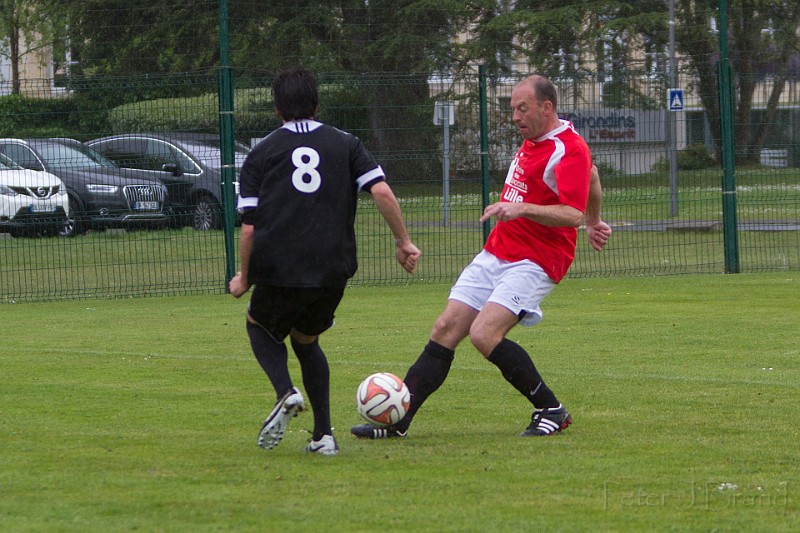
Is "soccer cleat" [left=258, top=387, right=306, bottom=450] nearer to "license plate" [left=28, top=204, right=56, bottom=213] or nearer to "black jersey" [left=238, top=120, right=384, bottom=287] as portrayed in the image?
"black jersey" [left=238, top=120, right=384, bottom=287]

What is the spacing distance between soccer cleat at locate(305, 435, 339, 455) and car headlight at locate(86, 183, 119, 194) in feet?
28.0

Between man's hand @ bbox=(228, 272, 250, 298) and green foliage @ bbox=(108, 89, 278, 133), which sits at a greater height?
green foliage @ bbox=(108, 89, 278, 133)

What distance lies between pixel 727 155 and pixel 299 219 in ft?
36.9

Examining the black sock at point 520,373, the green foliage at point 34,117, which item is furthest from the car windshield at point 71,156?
the black sock at point 520,373

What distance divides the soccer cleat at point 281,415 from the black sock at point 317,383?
0.71ft

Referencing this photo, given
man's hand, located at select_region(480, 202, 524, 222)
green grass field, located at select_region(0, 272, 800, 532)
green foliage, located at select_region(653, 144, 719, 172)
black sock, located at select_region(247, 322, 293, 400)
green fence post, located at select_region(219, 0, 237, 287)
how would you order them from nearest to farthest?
green grass field, located at select_region(0, 272, 800, 532) < black sock, located at select_region(247, 322, 293, 400) < man's hand, located at select_region(480, 202, 524, 222) < green fence post, located at select_region(219, 0, 237, 287) < green foliage, located at select_region(653, 144, 719, 172)

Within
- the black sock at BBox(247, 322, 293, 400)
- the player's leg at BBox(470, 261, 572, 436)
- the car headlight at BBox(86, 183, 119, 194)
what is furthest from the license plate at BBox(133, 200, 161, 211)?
the black sock at BBox(247, 322, 293, 400)

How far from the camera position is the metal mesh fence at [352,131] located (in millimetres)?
14164

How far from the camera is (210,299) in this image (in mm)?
14227

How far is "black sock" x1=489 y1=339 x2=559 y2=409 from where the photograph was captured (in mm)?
6629

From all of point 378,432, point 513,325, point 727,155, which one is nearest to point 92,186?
point 727,155

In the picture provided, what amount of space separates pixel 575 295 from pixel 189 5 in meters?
6.17

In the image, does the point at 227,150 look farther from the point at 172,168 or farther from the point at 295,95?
the point at 295,95

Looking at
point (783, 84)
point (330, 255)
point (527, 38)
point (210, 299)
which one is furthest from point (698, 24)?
point (330, 255)
